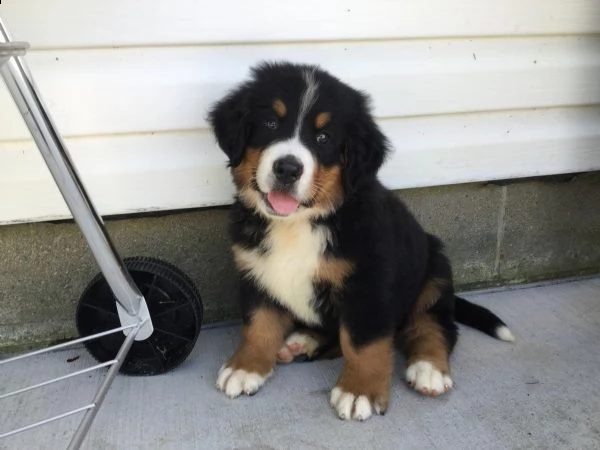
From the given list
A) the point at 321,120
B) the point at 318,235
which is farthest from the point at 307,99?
the point at 318,235

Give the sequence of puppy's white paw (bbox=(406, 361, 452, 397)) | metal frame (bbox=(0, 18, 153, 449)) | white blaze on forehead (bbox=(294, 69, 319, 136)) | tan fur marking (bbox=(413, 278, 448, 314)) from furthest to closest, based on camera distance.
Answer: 1. tan fur marking (bbox=(413, 278, 448, 314))
2. puppy's white paw (bbox=(406, 361, 452, 397))
3. white blaze on forehead (bbox=(294, 69, 319, 136))
4. metal frame (bbox=(0, 18, 153, 449))

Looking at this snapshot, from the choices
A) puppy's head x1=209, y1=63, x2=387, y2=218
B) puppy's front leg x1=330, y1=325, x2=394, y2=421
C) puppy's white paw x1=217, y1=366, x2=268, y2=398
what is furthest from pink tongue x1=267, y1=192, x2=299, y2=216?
puppy's white paw x1=217, y1=366, x2=268, y2=398

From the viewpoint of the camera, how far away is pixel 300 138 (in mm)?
1961

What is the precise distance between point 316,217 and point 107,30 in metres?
1.05

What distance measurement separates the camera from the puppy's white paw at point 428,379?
212 centimetres

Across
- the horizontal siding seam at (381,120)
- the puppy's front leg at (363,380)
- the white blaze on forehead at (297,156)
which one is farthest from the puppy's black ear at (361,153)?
the horizontal siding seam at (381,120)

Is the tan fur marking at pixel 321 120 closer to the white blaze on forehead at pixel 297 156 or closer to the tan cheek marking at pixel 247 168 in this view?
the white blaze on forehead at pixel 297 156

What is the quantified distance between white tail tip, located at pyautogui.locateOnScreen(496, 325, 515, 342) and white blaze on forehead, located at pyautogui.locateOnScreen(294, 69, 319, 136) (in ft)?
4.04

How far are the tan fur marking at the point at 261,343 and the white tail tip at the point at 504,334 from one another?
0.88 meters

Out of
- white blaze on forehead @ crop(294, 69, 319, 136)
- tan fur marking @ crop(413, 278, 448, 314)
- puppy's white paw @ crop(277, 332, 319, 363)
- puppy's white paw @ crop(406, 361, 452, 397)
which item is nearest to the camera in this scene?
white blaze on forehead @ crop(294, 69, 319, 136)

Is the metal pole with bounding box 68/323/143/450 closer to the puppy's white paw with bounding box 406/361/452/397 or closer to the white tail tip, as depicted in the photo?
the puppy's white paw with bounding box 406/361/452/397

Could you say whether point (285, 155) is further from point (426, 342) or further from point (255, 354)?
point (426, 342)

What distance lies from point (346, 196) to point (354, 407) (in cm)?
69

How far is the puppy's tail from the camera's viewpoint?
99.7 inches
